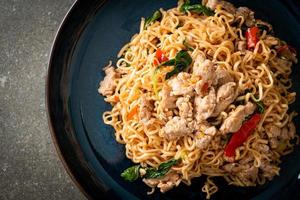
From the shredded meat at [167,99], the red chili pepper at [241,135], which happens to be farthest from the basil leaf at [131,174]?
the red chili pepper at [241,135]

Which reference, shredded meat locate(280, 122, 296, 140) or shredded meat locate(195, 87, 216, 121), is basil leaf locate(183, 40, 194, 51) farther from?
shredded meat locate(280, 122, 296, 140)

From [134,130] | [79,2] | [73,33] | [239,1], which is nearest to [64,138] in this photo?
[134,130]

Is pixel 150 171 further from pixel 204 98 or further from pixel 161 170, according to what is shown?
pixel 204 98

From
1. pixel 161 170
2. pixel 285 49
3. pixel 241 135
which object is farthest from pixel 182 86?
pixel 285 49

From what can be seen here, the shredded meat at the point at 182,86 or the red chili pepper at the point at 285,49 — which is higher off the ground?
the red chili pepper at the point at 285,49

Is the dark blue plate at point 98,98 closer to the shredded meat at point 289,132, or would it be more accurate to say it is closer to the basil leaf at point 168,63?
the shredded meat at point 289,132

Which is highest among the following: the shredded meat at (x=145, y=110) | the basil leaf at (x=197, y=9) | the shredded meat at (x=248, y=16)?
the shredded meat at (x=248, y=16)
